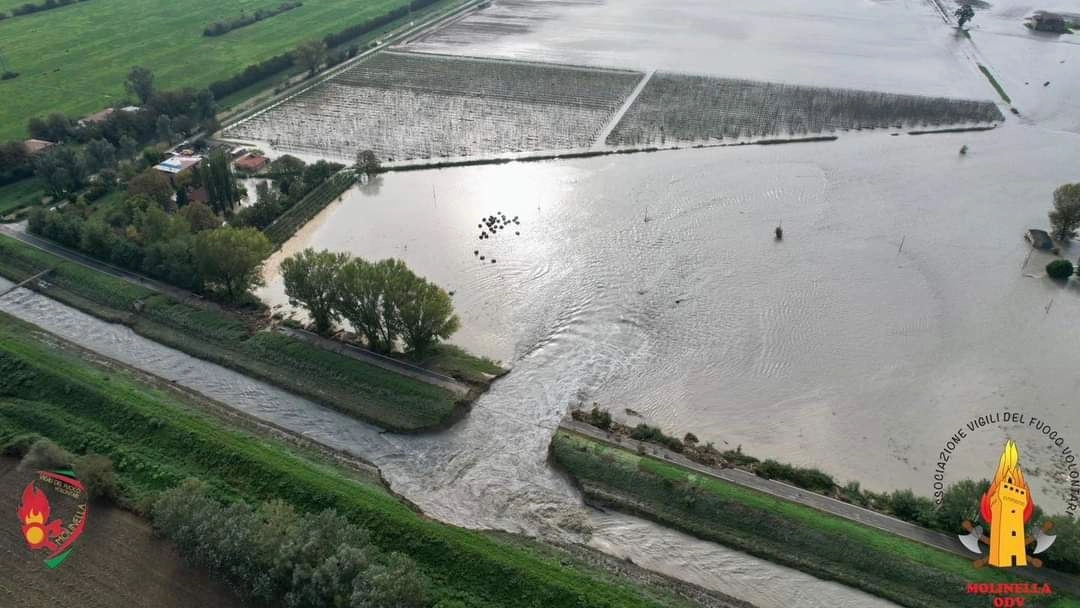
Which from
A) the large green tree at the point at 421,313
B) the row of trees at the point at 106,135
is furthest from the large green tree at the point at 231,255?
the row of trees at the point at 106,135

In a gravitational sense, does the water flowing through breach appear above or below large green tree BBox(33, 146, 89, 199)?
below

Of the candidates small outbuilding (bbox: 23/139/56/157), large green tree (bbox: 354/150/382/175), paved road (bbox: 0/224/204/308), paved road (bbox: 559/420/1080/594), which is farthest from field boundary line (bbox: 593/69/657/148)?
small outbuilding (bbox: 23/139/56/157)

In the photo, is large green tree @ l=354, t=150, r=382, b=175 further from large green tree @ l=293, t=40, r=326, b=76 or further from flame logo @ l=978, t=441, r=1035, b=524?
flame logo @ l=978, t=441, r=1035, b=524

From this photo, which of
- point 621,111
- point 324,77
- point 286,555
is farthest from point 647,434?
point 324,77

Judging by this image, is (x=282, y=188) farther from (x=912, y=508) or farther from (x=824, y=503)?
(x=912, y=508)

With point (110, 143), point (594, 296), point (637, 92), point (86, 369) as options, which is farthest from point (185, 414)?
point (637, 92)

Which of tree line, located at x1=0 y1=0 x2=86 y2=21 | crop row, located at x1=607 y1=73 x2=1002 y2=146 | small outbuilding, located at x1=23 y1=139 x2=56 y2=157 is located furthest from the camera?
tree line, located at x1=0 y1=0 x2=86 y2=21
